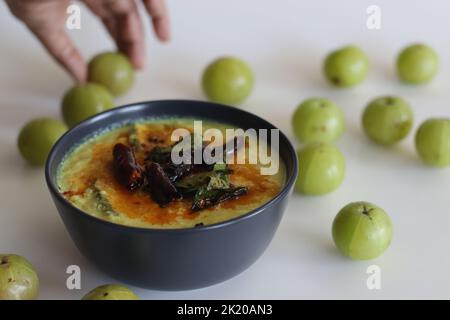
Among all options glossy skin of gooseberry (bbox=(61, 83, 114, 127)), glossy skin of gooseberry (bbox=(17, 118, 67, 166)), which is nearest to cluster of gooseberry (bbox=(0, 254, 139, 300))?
glossy skin of gooseberry (bbox=(17, 118, 67, 166))

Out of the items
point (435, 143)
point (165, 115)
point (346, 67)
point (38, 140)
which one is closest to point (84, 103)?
point (38, 140)


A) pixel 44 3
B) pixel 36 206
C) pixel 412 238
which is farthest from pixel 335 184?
pixel 44 3

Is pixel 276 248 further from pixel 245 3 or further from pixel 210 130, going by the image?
pixel 245 3

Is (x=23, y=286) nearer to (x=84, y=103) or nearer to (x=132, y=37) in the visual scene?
(x=84, y=103)

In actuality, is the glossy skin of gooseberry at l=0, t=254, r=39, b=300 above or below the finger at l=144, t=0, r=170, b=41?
below

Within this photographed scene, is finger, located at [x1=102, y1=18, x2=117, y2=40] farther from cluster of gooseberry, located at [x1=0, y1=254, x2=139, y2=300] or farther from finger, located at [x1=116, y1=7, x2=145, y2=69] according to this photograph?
cluster of gooseberry, located at [x1=0, y1=254, x2=139, y2=300]

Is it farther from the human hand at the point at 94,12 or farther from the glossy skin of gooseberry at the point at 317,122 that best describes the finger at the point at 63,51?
the glossy skin of gooseberry at the point at 317,122
